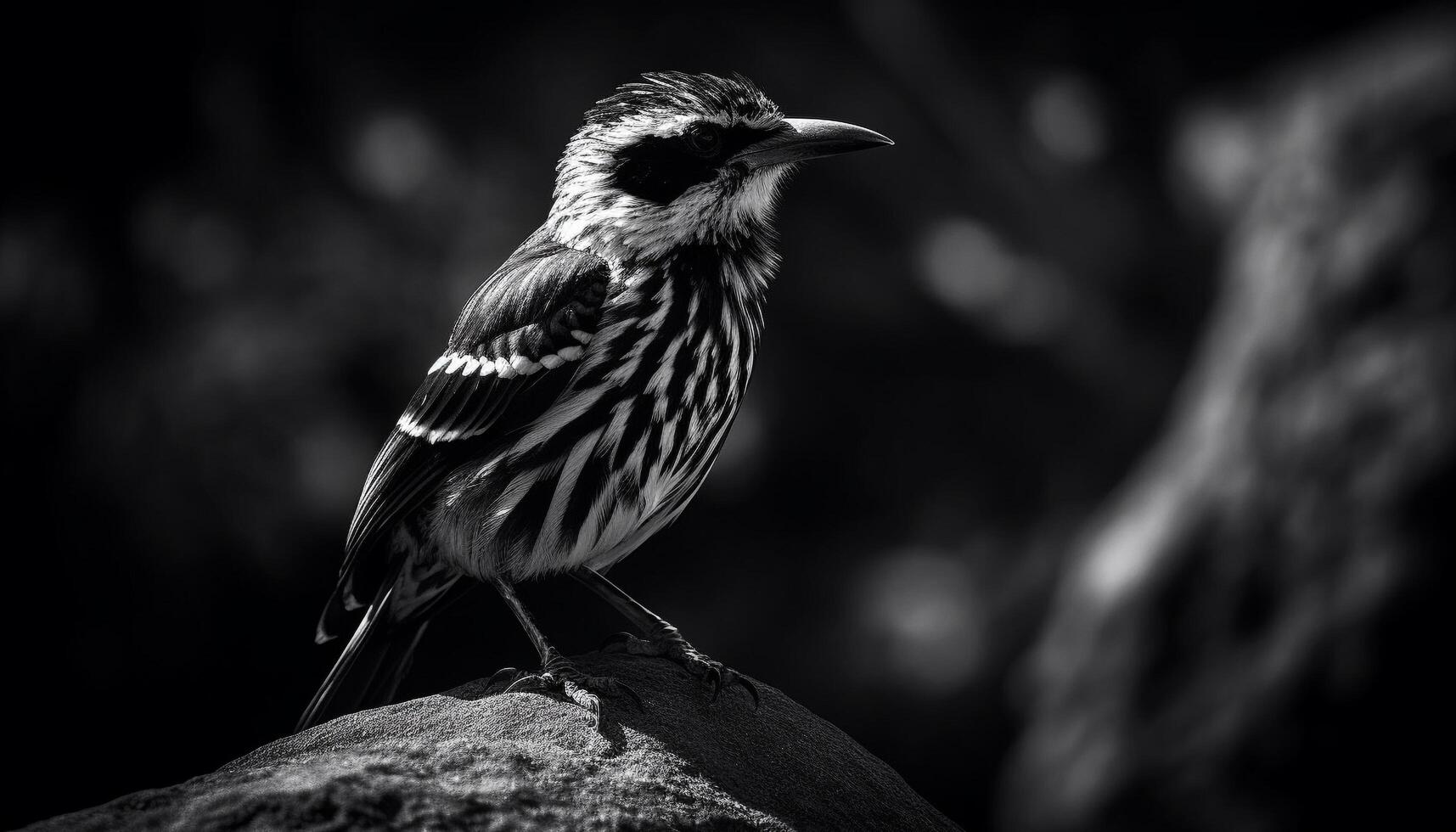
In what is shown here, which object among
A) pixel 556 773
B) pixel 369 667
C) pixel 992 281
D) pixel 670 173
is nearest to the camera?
pixel 556 773

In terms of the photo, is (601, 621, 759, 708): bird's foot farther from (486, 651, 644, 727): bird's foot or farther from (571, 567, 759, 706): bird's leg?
(486, 651, 644, 727): bird's foot

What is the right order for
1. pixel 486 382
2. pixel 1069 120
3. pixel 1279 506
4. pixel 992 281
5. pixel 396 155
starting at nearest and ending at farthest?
pixel 486 382, pixel 1279 506, pixel 396 155, pixel 992 281, pixel 1069 120

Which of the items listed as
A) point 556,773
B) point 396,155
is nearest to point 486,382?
point 556,773

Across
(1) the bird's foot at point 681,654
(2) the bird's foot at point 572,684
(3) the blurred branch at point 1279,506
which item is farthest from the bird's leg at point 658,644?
(3) the blurred branch at point 1279,506

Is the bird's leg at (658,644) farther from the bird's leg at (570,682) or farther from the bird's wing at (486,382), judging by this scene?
the bird's wing at (486,382)

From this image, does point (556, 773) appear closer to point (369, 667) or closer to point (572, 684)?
point (572, 684)
